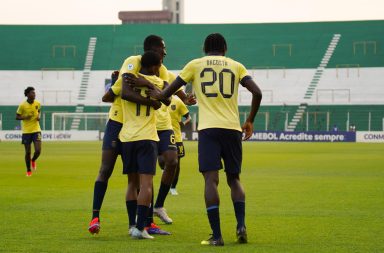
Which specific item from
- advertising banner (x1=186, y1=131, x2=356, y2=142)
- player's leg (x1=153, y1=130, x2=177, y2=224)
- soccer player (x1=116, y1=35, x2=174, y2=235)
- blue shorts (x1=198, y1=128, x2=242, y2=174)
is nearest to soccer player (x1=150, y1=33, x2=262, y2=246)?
blue shorts (x1=198, y1=128, x2=242, y2=174)

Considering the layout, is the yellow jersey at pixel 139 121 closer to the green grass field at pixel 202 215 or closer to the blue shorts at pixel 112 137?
the blue shorts at pixel 112 137

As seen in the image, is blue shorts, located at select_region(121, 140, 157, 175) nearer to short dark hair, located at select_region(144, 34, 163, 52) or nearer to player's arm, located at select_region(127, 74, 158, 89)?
player's arm, located at select_region(127, 74, 158, 89)

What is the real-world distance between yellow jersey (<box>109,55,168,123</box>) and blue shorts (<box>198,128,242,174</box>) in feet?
3.84

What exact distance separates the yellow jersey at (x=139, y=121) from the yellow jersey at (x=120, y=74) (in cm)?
17

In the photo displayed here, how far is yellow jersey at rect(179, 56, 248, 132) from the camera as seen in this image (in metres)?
8.73

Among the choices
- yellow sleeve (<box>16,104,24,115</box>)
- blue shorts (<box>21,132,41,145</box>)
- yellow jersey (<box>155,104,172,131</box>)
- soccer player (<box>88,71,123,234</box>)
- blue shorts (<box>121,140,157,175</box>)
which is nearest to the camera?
blue shorts (<box>121,140,157,175</box>)

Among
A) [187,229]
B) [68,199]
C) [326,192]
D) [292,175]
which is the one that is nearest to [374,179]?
[292,175]

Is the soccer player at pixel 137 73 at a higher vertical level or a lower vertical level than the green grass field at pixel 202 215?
higher

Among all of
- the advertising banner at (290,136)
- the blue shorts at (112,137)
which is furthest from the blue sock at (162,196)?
the advertising banner at (290,136)

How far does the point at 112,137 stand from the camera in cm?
967

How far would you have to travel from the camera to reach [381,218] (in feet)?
37.3

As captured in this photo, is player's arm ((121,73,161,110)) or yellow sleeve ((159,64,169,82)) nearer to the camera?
player's arm ((121,73,161,110))

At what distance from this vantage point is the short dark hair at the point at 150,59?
30.3ft

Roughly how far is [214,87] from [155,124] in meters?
1.03
